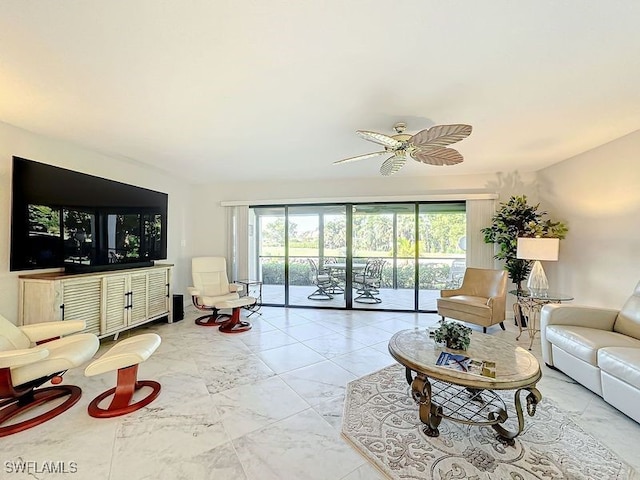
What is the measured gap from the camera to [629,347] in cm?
213

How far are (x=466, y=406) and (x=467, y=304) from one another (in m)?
2.05

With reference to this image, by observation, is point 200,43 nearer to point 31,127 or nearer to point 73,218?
point 31,127

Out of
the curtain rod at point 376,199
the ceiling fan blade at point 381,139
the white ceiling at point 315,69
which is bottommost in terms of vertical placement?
the curtain rod at point 376,199

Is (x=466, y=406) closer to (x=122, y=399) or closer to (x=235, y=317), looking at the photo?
(x=122, y=399)

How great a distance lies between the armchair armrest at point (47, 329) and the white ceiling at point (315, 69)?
75.7 inches

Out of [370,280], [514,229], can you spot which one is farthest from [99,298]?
[514,229]

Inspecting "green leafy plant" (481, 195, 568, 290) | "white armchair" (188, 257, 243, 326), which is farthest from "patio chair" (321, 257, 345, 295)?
"green leafy plant" (481, 195, 568, 290)

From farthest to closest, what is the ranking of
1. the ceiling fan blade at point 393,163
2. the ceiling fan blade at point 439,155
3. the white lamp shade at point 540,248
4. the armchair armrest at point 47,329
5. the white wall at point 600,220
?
the white lamp shade at point 540,248 < the white wall at point 600,220 < the ceiling fan blade at point 393,163 < the ceiling fan blade at point 439,155 < the armchair armrest at point 47,329

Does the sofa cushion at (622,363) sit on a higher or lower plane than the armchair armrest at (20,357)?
lower

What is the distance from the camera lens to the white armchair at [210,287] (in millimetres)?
4199

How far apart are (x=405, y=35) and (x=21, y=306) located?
427 cm

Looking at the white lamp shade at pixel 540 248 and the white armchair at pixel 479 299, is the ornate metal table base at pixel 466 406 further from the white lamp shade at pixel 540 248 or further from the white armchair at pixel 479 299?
the white lamp shade at pixel 540 248

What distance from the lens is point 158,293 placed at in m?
4.06

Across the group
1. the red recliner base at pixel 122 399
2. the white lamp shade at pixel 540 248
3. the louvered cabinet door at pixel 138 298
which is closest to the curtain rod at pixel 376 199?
the white lamp shade at pixel 540 248
